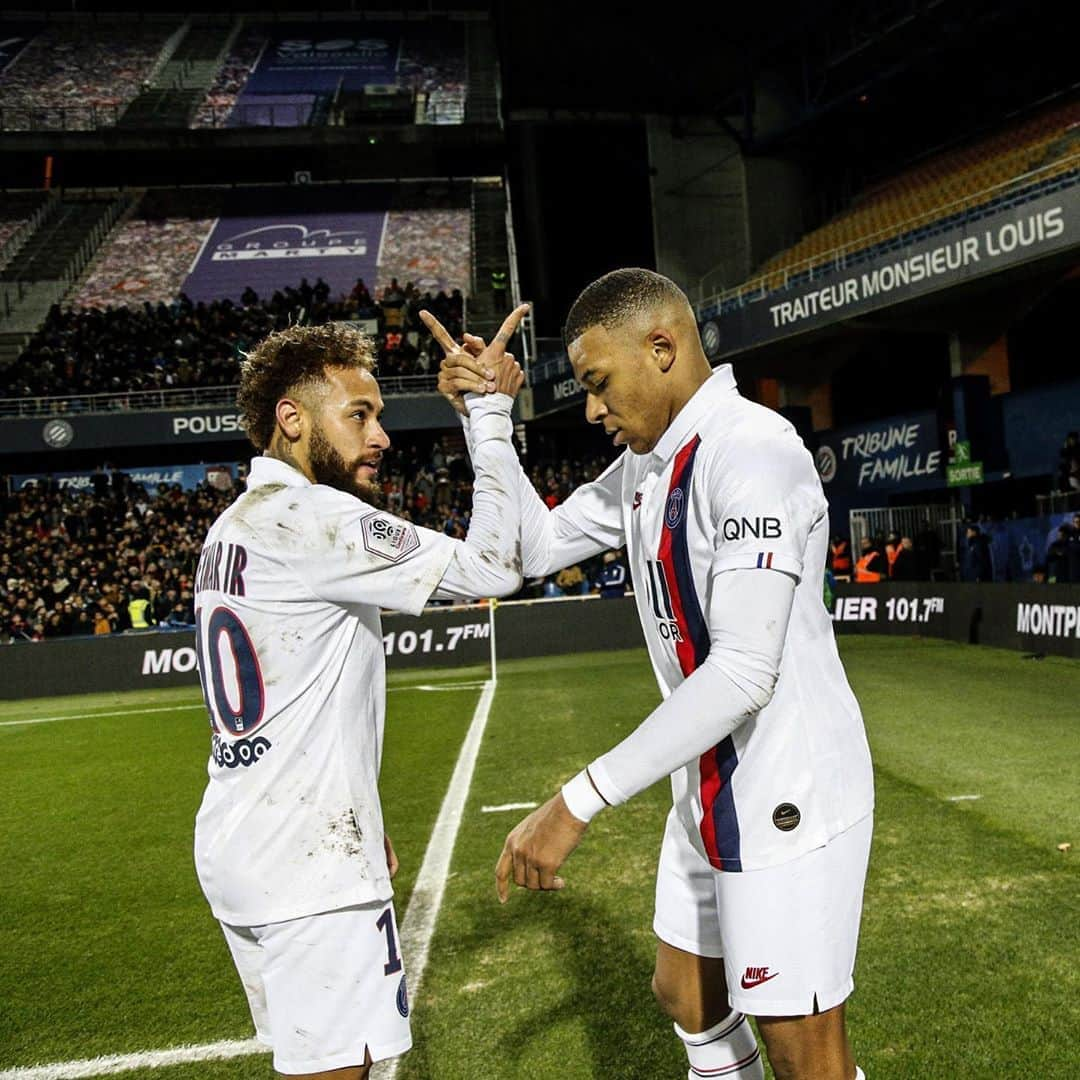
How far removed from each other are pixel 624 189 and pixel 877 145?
8188mm

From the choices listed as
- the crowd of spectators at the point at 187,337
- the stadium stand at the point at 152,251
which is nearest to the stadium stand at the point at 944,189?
the crowd of spectators at the point at 187,337

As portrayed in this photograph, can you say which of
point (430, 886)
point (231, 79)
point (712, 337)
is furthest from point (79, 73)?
point (430, 886)

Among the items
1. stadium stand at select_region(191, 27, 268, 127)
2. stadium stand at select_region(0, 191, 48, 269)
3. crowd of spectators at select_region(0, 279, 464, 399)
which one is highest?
stadium stand at select_region(191, 27, 268, 127)

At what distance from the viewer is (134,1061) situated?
4.05m

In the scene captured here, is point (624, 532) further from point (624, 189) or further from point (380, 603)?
point (624, 189)

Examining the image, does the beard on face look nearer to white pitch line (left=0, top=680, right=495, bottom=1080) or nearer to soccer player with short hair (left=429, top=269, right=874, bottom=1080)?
soccer player with short hair (left=429, top=269, right=874, bottom=1080)

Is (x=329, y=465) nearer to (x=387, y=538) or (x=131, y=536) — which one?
(x=387, y=538)

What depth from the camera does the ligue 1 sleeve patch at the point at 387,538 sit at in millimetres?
2340

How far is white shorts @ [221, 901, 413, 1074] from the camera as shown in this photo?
2.27 m

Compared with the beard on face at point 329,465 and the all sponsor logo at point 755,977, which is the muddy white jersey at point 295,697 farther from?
the all sponsor logo at point 755,977

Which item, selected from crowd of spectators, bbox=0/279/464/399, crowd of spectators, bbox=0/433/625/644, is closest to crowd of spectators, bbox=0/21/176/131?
crowd of spectators, bbox=0/279/464/399

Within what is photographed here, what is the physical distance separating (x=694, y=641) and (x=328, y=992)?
1.11m

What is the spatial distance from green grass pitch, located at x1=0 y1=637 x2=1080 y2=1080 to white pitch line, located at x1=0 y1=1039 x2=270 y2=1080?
3.5 inches

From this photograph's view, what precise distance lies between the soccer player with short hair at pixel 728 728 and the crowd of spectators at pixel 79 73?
45390 millimetres
